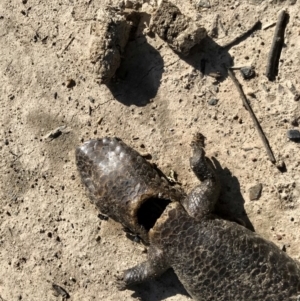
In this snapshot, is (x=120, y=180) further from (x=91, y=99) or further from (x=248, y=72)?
(x=248, y=72)

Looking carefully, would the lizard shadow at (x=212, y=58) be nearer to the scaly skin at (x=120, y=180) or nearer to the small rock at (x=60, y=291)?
the scaly skin at (x=120, y=180)

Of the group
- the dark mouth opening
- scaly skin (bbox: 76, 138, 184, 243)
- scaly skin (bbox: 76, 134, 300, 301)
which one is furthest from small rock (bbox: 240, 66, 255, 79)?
the dark mouth opening

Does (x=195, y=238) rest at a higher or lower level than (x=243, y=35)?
lower

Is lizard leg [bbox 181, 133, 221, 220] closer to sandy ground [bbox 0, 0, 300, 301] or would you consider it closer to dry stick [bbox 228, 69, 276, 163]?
sandy ground [bbox 0, 0, 300, 301]

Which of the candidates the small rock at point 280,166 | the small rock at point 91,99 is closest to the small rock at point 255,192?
the small rock at point 280,166

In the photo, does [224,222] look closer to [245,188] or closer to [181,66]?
[245,188]

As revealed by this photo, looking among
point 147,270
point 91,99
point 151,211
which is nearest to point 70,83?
point 91,99
